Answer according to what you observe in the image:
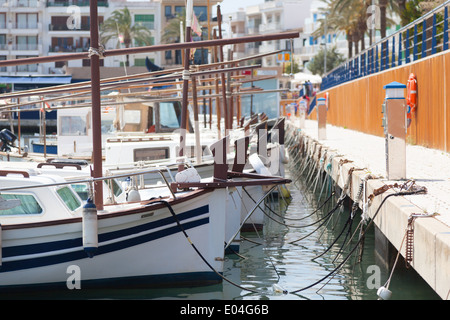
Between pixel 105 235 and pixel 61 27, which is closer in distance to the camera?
pixel 105 235

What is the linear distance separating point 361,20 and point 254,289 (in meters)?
40.7

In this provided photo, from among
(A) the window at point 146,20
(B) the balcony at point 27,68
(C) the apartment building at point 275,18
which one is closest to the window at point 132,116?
(B) the balcony at point 27,68

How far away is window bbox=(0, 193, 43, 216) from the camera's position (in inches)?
415

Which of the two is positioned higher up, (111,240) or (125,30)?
(125,30)

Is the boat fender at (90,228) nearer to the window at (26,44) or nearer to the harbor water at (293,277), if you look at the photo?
the harbor water at (293,277)

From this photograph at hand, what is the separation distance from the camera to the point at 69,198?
11180 mm

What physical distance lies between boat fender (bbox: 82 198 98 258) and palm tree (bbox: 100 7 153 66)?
66.1 metres

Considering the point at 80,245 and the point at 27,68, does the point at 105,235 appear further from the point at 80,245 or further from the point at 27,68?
the point at 27,68

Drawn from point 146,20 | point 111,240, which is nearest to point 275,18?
point 146,20

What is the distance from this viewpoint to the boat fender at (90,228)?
980 centimetres

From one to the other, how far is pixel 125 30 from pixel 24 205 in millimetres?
67429

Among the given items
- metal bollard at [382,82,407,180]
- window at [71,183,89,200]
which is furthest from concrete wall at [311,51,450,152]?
window at [71,183,89,200]

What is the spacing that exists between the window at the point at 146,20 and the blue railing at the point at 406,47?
41.9 m

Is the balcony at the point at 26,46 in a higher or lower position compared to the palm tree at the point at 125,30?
lower
